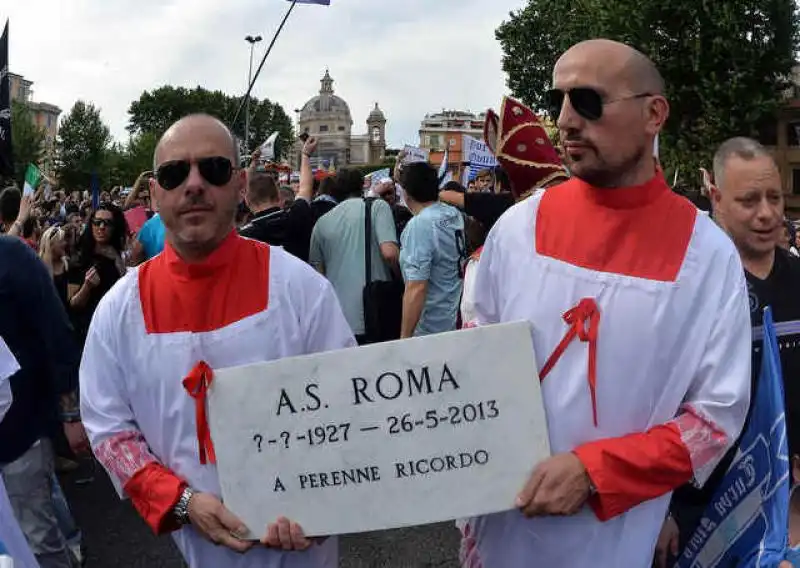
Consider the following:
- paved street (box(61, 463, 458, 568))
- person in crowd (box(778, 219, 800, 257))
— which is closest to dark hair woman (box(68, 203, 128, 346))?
paved street (box(61, 463, 458, 568))

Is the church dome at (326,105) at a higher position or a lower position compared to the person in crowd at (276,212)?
higher

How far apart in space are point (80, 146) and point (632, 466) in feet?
199

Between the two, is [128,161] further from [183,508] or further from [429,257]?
[183,508]

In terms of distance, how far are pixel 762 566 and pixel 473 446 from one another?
0.91 metres

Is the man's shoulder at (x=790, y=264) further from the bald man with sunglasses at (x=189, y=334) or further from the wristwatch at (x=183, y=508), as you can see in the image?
the wristwatch at (x=183, y=508)

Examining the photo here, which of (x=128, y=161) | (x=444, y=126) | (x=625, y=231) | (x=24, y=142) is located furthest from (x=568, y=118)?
(x=444, y=126)

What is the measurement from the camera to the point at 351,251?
5.98m

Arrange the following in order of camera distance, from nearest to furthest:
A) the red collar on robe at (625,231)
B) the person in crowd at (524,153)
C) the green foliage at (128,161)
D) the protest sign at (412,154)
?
the red collar on robe at (625,231) < the person in crowd at (524,153) < the protest sign at (412,154) < the green foliage at (128,161)

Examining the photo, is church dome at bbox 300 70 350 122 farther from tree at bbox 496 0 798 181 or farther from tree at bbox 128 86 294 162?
tree at bbox 496 0 798 181

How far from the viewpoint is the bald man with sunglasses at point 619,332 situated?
196cm

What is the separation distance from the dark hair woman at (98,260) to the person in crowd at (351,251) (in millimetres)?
1546

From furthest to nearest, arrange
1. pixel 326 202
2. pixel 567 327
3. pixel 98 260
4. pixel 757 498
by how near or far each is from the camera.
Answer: pixel 326 202, pixel 98 260, pixel 757 498, pixel 567 327

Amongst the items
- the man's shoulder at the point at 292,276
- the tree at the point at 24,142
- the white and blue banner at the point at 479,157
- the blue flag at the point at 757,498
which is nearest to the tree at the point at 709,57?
the white and blue banner at the point at 479,157

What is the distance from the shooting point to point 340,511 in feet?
6.76
